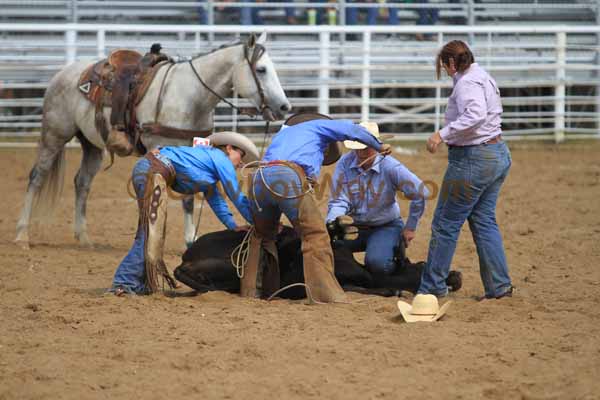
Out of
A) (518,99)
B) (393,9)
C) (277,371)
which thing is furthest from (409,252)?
(393,9)

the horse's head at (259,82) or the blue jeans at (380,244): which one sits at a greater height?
the horse's head at (259,82)

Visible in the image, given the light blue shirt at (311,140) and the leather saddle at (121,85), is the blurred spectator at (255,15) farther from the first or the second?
the light blue shirt at (311,140)

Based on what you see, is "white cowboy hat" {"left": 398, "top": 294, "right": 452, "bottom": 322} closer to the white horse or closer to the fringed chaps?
the fringed chaps

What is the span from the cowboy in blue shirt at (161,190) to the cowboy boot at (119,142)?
92.6 inches

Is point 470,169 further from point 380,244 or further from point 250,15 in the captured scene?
point 250,15

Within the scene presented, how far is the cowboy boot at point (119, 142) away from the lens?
29.2 ft

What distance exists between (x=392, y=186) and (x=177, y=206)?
16.5ft

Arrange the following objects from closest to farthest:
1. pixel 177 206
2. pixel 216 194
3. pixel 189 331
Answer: pixel 189 331, pixel 216 194, pixel 177 206

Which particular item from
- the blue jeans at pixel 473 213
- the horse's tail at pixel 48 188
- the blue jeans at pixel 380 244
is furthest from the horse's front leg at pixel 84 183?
the blue jeans at pixel 473 213

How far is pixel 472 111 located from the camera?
19.9ft

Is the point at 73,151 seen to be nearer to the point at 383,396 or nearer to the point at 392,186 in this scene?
the point at 392,186

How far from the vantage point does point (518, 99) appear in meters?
15.2

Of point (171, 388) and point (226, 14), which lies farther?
point (226, 14)

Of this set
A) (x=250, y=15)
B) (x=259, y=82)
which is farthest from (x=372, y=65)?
(x=259, y=82)
